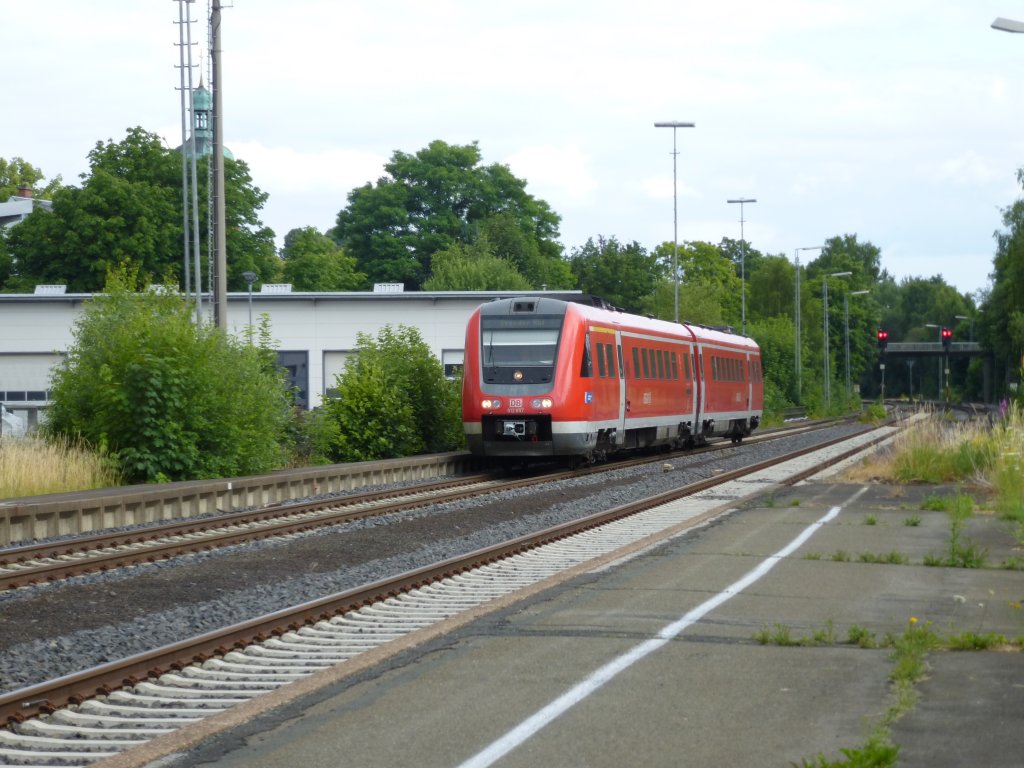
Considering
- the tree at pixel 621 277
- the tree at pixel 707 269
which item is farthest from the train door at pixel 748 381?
the tree at pixel 621 277

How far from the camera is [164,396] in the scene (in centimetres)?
2416

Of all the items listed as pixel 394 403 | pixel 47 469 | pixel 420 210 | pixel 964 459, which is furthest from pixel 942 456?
pixel 420 210

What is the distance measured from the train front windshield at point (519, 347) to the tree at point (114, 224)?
4448 centimetres

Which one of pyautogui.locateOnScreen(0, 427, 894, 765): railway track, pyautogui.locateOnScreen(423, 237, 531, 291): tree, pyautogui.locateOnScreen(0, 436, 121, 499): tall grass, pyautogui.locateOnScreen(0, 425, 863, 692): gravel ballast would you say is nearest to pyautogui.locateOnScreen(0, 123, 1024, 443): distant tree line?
pyautogui.locateOnScreen(423, 237, 531, 291): tree

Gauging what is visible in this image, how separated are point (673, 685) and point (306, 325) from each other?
176 ft

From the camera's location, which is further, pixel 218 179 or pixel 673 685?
pixel 218 179

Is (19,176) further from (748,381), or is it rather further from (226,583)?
(226,583)

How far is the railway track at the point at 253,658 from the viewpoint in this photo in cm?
736

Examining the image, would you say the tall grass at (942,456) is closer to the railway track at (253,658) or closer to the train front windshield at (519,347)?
the train front windshield at (519,347)

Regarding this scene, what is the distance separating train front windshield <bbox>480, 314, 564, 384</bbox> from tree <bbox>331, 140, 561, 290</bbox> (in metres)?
67.6

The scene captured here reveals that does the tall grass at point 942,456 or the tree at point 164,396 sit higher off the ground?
the tree at point 164,396

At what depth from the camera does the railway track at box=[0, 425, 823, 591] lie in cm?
1424

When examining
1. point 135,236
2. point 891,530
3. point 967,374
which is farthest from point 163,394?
point 967,374

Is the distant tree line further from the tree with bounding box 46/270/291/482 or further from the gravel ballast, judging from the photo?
the gravel ballast
